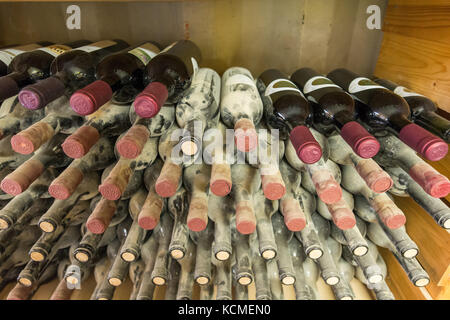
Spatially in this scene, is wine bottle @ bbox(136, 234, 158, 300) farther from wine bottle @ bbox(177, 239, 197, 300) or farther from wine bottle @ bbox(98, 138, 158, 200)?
wine bottle @ bbox(98, 138, 158, 200)

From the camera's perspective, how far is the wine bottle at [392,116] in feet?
1.69

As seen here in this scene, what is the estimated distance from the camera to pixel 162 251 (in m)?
0.69

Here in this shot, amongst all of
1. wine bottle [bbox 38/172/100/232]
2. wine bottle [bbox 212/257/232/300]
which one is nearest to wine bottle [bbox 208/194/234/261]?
wine bottle [bbox 212/257/232/300]

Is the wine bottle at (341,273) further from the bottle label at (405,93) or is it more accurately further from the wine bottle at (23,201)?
the wine bottle at (23,201)

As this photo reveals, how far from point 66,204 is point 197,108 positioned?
1.26 feet

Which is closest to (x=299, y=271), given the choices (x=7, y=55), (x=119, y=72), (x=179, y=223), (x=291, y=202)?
(x=291, y=202)

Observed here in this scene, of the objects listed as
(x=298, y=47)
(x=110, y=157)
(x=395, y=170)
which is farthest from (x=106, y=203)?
(x=298, y=47)

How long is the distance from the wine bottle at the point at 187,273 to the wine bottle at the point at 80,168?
0.95 ft

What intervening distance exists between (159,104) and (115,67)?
9.0 inches

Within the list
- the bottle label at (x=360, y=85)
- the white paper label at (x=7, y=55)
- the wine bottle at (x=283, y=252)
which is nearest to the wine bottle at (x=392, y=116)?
the bottle label at (x=360, y=85)

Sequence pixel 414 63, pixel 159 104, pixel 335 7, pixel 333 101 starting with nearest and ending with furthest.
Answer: pixel 159 104 < pixel 333 101 < pixel 414 63 < pixel 335 7
